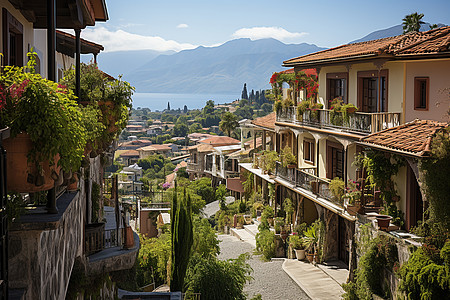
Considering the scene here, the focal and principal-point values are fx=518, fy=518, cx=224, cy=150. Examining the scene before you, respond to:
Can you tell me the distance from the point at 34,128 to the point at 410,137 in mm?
14046

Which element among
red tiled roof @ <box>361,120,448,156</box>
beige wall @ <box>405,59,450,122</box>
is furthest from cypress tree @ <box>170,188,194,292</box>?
beige wall @ <box>405,59,450,122</box>

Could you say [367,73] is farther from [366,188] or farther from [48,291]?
[48,291]

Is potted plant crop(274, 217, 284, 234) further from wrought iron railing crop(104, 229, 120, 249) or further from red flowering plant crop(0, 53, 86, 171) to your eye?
red flowering plant crop(0, 53, 86, 171)

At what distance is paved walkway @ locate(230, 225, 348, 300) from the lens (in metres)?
21.5

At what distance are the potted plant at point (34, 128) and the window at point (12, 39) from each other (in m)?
3.82

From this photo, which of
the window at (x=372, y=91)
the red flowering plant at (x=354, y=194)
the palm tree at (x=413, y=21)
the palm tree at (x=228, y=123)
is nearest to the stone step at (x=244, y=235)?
the window at (x=372, y=91)

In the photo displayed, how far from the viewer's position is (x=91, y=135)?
761 centimetres

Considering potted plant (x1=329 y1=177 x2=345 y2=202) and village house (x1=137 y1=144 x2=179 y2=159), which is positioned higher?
potted plant (x1=329 y1=177 x2=345 y2=202)

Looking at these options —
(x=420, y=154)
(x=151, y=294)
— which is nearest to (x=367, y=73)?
(x=420, y=154)

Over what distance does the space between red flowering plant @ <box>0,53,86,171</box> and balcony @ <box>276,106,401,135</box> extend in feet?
55.0

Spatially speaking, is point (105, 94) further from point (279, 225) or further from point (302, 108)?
point (279, 225)

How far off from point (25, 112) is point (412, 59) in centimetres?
1685

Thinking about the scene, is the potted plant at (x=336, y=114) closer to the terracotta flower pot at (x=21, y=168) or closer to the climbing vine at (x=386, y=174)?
the climbing vine at (x=386, y=174)

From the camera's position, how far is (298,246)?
27.4m
